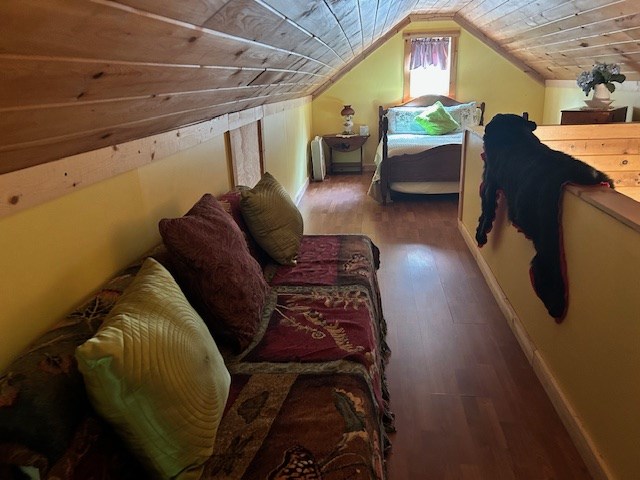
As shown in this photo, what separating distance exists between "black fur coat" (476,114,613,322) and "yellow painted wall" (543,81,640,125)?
2.45m

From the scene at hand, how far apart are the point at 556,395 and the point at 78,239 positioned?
1.85m

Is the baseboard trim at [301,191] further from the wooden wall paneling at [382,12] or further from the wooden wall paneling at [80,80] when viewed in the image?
the wooden wall paneling at [80,80]

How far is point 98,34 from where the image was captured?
2.90ft

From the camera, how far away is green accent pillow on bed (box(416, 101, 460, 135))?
5.95m

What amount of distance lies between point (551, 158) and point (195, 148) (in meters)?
1.63

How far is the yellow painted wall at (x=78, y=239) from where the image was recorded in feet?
3.87

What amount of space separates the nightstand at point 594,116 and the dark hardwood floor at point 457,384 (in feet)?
5.14

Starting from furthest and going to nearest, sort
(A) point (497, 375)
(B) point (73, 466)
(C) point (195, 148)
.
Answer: (C) point (195, 148) → (A) point (497, 375) → (B) point (73, 466)

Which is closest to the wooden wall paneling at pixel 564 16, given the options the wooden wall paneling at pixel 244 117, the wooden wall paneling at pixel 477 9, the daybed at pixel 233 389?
the wooden wall paneling at pixel 477 9

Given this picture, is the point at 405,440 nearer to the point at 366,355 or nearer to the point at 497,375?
the point at 366,355

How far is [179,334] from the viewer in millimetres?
1163

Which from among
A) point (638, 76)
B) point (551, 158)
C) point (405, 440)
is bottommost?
point (405, 440)

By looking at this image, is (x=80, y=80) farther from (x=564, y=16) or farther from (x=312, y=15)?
(x=564, y=16)

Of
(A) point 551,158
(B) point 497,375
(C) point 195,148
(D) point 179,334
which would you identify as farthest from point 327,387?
(C) point 195,148
